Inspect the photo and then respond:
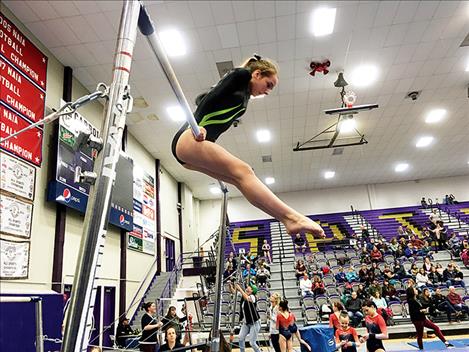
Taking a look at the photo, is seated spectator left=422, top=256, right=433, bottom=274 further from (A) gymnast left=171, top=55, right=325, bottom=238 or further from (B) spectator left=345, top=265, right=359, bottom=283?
(A) gymnast left=171, top=55, right=325, bottom=238

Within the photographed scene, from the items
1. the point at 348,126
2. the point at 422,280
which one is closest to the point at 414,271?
the point at 422,280

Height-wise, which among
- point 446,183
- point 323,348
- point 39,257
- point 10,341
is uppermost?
point 446,183

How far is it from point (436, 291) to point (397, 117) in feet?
15.2

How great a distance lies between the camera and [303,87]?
319 inches

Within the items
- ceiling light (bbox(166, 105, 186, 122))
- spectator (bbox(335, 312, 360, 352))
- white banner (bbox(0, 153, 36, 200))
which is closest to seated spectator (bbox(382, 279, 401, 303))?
spectator (bbox(335, 312, 360, 352))

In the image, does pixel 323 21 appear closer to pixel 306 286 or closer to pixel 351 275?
pixel 306 286

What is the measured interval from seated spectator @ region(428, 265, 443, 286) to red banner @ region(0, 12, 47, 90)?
10.7 metres

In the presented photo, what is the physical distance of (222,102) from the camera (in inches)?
71.7

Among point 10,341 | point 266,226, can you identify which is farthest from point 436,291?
point 10,341

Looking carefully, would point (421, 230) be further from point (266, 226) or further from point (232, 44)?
point (232, 44)

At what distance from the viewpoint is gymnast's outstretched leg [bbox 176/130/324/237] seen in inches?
61.1

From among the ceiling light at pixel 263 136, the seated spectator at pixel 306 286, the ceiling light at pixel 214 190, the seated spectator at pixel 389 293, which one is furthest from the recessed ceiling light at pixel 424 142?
the ceiling light at pixel 214 190

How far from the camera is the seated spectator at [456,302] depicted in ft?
28.9

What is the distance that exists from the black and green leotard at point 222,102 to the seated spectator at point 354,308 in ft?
26.0
